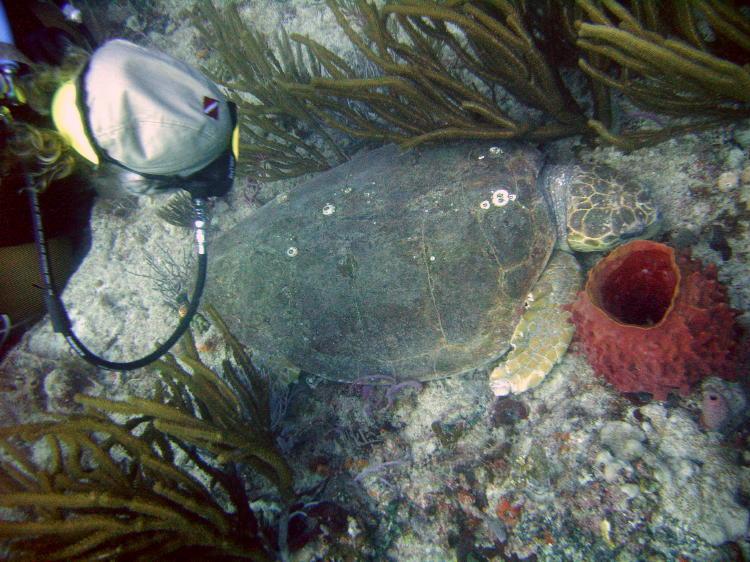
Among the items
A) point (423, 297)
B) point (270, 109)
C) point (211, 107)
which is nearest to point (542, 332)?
point (423, 297)

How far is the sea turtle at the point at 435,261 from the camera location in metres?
2.72

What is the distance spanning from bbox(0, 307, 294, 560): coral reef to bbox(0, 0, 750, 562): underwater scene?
17mm

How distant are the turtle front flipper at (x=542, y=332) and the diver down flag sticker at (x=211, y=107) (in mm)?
2291

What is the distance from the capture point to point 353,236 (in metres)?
2.83

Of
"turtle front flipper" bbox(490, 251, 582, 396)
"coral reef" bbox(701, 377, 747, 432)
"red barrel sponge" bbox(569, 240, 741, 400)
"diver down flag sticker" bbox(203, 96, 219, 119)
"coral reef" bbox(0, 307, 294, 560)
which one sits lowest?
"turtle front flipper" bbox(490, 251, 582, 396)

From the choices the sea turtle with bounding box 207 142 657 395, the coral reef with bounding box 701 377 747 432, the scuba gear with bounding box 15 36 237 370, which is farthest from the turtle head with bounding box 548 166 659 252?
the scuba gear with bounding box 15 36 237 370

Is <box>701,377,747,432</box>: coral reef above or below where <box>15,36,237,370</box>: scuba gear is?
below

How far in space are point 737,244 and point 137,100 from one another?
3.08m

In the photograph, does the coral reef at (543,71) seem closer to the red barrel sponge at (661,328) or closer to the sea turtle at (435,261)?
the sea turtle at (435,261)

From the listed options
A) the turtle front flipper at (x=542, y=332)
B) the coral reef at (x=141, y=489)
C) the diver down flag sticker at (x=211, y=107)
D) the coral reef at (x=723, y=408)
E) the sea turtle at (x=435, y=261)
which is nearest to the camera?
the diver down flag sticker at (x=211, y=107)

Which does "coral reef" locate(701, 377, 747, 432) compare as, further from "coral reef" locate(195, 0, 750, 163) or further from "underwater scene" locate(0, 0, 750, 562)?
"coral reef" locate(195, 0, 750, 163)

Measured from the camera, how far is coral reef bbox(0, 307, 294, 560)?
63.4 inches

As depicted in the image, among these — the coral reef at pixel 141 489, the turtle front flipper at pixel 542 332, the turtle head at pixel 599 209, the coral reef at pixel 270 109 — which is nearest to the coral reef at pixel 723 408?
the turtle front flipper at pixel 542 332

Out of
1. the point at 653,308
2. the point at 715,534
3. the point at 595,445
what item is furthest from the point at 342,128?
the point at 715,534
